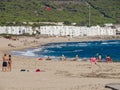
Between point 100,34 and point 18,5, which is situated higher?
point 18,5

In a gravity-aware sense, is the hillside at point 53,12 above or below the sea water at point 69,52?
above

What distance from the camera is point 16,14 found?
164 m

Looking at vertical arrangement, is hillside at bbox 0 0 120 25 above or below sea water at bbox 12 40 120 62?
above

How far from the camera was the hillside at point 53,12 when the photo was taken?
16175cm

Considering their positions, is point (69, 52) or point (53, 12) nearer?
point (69, 52)

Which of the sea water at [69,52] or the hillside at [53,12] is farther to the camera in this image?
the hillside at [53,12]

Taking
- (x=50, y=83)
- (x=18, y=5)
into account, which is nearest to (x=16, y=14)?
(x=18, y=5)

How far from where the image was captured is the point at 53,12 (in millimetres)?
180875

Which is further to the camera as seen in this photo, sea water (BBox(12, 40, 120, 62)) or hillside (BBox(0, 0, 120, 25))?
hillside (BBox(0, 0, 120, 25))

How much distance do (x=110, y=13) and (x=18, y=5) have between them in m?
39.0

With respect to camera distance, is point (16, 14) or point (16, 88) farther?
point (16, 14)

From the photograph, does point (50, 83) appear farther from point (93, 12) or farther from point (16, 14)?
point (93, 12)

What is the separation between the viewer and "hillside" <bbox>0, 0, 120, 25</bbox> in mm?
161750

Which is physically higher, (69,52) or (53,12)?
(53,12)
